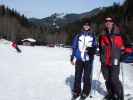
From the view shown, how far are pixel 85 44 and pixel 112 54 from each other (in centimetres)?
97

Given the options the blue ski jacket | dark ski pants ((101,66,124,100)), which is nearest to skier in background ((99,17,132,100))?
dark ski pants ((101,66,124,100))

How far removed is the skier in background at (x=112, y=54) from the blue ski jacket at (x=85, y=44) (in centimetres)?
63

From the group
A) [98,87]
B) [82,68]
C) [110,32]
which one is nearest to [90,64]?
[82,68]

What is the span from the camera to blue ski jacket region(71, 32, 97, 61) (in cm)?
1002

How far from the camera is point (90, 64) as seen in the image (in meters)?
10.1

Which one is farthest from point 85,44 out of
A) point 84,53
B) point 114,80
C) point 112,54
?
point 114,80

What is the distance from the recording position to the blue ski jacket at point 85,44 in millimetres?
10016

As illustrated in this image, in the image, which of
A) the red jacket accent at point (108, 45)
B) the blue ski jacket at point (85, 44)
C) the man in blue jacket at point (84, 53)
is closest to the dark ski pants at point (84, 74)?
the man in blue jacket at point (84, 53)

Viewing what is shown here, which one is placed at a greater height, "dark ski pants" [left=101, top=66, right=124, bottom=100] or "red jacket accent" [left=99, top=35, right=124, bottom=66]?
"red jacket accent" [left=99, top=35, right=124, bottom=66]

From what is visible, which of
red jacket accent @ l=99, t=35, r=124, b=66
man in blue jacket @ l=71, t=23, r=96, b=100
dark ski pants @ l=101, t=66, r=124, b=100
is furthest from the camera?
man in blue jacket @ l=71, t=23, r=96, b=100

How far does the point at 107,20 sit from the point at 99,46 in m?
0.77

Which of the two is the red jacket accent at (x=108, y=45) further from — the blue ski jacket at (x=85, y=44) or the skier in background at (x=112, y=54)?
the blue ski jacket at (x=85, y=44)

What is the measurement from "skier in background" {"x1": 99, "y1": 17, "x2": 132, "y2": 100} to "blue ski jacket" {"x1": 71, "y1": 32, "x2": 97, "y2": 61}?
0.63 metres

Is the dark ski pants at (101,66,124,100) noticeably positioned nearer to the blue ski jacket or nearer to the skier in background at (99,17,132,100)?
the skier in background at (99,17,132,100)
